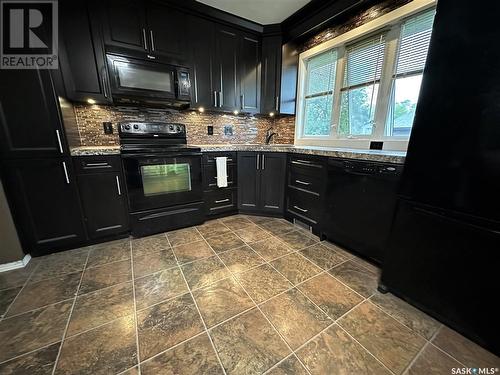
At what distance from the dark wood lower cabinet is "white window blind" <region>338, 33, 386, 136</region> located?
892mm

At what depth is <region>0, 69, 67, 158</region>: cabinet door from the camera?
60.6 inches

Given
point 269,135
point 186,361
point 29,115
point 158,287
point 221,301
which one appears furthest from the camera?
point 269,135

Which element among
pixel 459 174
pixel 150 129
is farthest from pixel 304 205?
pixel 150 129

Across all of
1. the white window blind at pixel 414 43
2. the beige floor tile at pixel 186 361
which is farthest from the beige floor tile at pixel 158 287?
the white window blind at pixel 414 43

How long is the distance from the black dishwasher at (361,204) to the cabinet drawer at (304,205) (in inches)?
5.7

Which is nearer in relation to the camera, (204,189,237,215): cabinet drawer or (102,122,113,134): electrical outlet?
(102,122,113,134): electrical outlet

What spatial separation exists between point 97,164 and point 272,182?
1.95 metres

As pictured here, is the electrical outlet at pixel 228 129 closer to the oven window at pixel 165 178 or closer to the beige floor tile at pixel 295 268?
the oven window at pixel 165 178

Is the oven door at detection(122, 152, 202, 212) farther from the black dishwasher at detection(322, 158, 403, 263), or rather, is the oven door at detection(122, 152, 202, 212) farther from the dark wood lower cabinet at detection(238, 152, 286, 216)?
the black dishwasher at detection(322, 158, 403, 263)

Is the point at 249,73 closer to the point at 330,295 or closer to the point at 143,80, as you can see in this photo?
the point at 143,80

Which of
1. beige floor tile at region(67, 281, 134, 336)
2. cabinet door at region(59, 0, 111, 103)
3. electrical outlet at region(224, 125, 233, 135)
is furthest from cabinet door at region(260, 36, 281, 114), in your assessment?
beige floor tile at region(67, 281, 134, 336)

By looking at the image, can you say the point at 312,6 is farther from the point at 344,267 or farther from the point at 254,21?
the point at 344,267

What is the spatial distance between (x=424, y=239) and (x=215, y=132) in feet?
8.87

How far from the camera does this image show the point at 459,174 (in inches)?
41.4
